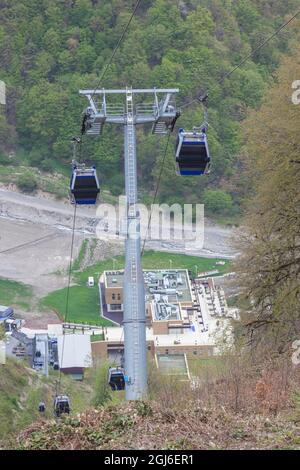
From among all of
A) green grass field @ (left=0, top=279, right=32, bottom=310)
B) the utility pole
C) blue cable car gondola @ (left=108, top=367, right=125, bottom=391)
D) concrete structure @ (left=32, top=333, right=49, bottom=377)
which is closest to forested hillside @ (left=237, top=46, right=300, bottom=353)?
the utility pole

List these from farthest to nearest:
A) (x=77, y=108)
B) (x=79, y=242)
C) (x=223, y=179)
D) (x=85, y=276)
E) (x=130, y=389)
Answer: (x=77, y=108) < (x=223, y=179) < (x=79, y=242) < (x=85, y=276) < (x=130, y=389)

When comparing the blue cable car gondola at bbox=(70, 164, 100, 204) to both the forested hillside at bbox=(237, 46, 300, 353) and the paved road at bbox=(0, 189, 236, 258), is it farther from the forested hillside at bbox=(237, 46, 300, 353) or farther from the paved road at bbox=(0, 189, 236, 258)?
the paved road at bbox=(0, 189, 236, 258)

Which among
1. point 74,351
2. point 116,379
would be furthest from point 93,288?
point 116,379

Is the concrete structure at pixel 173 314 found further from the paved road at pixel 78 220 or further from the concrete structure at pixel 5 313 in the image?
the paved road at pixel 78 220

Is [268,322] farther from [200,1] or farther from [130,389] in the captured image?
[200,1]

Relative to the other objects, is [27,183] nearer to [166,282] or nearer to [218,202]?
[218,202]
